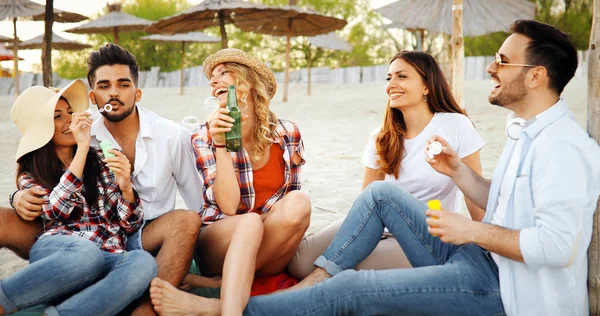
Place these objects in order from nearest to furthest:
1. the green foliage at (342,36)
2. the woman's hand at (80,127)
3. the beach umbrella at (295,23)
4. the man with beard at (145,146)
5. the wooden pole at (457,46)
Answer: the woman's hand at (80,127) < the man with beard at (145,146) < the wooden pole at (457,46) < the beach umbrella at (295,23) < the green foliage at (342,36)

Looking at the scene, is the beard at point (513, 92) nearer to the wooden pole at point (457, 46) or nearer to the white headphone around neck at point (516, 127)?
the white headphone around neck at point (516, 127)

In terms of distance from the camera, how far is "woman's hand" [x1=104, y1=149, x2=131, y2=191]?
2.60m

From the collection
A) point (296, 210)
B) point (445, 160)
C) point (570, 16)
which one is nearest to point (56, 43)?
point (296, 210)

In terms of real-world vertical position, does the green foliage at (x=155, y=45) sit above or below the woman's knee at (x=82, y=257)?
above

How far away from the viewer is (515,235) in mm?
1990

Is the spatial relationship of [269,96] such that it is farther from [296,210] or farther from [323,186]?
[323,186]

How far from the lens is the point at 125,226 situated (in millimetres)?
2834

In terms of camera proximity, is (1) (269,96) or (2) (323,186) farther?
(2) (323,186)

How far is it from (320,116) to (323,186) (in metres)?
8.48

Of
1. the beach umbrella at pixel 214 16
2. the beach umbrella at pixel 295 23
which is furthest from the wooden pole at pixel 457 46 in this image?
the beach umbrella at pixel 214 16

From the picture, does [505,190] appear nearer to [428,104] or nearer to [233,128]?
[428,104]

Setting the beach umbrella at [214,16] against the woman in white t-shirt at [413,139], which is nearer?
the woman in white t-shirt at [413,139]

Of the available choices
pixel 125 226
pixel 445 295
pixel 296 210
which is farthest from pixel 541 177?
pixel 125 226

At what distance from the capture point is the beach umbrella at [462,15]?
10.4 m
